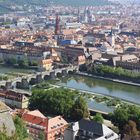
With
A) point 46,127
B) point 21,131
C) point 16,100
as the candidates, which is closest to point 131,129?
A: point 46,127

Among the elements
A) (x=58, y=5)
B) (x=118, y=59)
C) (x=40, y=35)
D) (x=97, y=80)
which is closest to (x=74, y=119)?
(x=97, y=80)

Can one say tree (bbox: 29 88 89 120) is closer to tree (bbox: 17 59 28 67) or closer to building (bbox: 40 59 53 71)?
building (bbox: 40 59 53 71)

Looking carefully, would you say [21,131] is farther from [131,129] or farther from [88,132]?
[131,129]

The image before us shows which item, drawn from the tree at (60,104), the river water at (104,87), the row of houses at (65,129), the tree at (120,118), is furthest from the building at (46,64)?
the row of houses at (65,129)

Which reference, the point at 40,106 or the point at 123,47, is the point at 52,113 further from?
the point at 123,47

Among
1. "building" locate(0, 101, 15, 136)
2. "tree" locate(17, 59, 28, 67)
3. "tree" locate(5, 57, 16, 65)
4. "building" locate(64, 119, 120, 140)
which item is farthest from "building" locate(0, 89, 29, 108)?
"tree" locate(5, 57, 16, 65)

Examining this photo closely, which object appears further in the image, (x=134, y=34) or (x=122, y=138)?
(x=134, y=34)

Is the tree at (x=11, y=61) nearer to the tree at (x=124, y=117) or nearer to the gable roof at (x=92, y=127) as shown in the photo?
the tree at (x=124, y=117)
